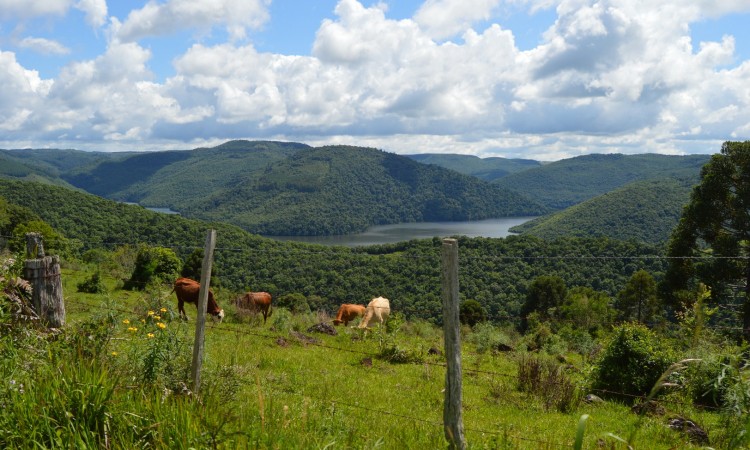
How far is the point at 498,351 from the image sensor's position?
47.5ft

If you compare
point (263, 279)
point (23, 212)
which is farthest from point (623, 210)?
point (23, 212)

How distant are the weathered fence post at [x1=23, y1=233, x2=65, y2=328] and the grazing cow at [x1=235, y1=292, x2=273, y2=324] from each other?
10.9 meters

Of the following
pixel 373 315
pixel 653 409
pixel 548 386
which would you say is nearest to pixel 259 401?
pixel 548 386

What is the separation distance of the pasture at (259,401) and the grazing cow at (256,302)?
15.9 feet

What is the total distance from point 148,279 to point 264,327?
13.9 metres

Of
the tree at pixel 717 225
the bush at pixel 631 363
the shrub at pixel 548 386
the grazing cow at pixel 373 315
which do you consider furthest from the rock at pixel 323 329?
the tree at pixel 717 225

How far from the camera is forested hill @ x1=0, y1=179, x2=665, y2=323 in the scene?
48875mm


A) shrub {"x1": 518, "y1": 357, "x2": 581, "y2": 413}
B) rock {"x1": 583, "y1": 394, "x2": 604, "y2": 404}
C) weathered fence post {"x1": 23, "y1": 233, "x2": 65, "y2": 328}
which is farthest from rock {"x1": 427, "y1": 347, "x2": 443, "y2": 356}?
weathered fence post {"x1": 23, "y1": 233, "x2": 65, "y2": 328}

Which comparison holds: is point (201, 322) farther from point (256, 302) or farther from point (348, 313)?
point (348, 313)

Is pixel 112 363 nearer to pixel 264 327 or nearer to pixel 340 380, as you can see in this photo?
pixel 340 380

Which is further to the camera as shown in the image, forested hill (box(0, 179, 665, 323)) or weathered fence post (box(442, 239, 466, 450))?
forested hill (box(0, 179, 665, 323))

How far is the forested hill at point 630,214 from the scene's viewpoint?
124 meters

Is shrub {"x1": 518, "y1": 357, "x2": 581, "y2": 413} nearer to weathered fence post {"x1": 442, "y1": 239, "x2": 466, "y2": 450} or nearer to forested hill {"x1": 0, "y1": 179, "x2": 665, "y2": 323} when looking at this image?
weathered fence post {"x1": 442, "y1": 239, "x2": 466, "y2": 450}

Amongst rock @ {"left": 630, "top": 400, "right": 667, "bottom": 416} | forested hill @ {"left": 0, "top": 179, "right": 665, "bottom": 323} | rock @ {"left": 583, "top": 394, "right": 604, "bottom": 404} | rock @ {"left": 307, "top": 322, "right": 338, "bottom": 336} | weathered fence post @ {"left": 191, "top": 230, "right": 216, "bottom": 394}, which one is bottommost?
forested hill @ {"left": 0, "top": 179, "right": 665, "bottom": 323}
